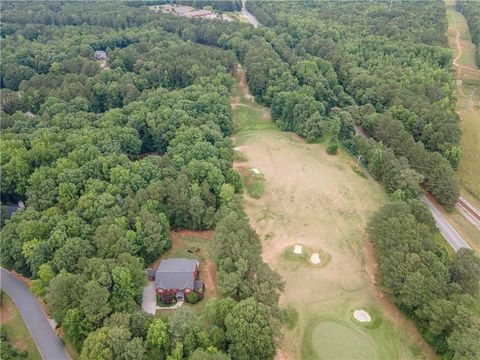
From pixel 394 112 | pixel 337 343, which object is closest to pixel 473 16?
pixel 394 112

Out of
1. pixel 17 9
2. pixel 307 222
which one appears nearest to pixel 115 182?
pixel 307 222

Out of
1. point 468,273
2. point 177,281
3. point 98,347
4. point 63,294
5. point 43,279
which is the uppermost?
point 468,273

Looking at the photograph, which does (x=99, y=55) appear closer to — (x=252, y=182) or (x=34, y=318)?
(x=252, y=182)

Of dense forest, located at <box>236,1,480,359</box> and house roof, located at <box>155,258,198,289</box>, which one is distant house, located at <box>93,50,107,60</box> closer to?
dense forest, located at <box>236,1,480,359</box>

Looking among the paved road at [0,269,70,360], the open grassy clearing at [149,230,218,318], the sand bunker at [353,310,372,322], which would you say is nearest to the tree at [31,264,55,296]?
the paved road at [0,269,70,360]

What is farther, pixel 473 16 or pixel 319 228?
pixel 473 16

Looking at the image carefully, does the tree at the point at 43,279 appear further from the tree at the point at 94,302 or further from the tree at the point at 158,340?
the tree at the point at 158,340

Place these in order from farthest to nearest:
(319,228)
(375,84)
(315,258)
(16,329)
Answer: (375,84)
(319,228)
(315,258)
(16,329)

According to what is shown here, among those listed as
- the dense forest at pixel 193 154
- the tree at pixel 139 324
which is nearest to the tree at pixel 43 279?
the dense forest at pixel 193 154
